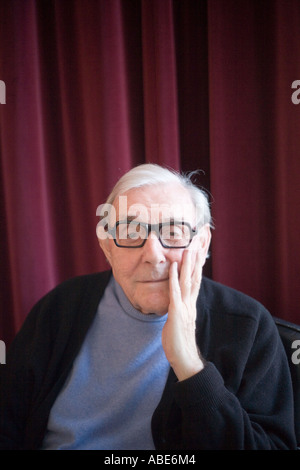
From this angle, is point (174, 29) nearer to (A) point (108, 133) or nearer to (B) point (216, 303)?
(A) point (108, 133)

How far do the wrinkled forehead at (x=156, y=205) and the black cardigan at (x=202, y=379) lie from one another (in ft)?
0.92

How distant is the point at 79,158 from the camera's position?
1.49 m

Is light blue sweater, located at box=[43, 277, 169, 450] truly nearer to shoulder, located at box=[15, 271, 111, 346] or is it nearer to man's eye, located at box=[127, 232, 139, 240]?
shoulder, located at box=[15, 271, 111, 346]

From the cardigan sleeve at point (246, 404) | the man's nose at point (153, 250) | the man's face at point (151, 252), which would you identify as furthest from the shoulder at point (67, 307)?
the cardigan sleeve at point (246, 404)

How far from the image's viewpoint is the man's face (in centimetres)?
90

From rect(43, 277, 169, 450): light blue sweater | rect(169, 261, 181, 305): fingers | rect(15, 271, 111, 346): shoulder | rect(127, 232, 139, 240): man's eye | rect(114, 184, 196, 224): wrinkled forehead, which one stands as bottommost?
rect(43, 277, 169, 450): light blue sweater

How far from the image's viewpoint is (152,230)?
896 mm

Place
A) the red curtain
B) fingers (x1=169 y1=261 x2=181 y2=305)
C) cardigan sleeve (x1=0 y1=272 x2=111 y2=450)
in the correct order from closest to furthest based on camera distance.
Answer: fingers (x1=169 y1=261 x2=181 y2=305), cardigan sleeve (x1=0 y1=272 x2=111 y2=450), the red curtain

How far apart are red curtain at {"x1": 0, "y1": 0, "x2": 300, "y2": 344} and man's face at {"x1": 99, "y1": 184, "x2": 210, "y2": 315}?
0.47 m

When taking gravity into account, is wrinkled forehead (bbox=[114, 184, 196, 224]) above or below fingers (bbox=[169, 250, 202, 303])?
above

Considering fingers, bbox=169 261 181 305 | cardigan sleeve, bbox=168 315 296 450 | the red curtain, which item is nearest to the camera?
cardigan sleeve, bbox=168 315 296 450

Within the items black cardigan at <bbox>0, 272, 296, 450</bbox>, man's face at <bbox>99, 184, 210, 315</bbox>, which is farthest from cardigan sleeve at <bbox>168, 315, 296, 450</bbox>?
man's face at <bbox>99, 184, 210, 315</bbox>

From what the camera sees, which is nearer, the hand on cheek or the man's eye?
the hand on cheek
